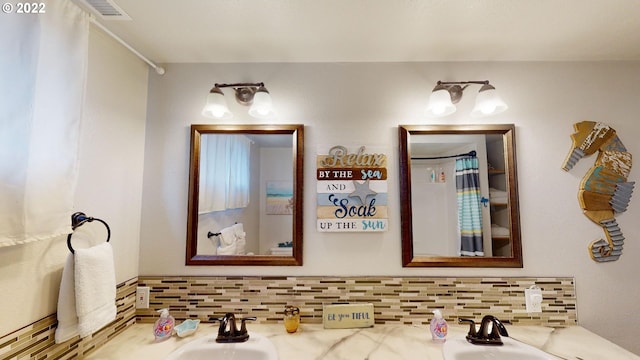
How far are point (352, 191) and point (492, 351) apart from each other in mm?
978

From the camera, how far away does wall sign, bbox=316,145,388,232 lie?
149 centimetres

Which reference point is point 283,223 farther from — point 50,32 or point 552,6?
point 552,6

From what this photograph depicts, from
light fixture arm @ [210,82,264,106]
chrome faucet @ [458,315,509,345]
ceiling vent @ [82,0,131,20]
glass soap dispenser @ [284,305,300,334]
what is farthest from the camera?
light fixture arm @ [210,82,264,106]

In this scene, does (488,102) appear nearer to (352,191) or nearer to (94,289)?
(352,191)

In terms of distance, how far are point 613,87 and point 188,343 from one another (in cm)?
264

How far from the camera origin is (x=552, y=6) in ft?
3.74

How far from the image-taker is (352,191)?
1.50 metres

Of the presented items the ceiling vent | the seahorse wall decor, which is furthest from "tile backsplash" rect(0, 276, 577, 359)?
the ceiling vent

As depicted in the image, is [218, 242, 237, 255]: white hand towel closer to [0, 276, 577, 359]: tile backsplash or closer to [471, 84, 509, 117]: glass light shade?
[0, 276, 577, 359]: tile backsplash

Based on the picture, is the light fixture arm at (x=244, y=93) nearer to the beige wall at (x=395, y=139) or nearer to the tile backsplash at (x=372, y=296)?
the beige wall at (x=395, y=139)

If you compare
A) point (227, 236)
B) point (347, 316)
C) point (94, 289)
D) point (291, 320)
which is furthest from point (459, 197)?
point (94, 289)

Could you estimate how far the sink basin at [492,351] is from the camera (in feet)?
3.90

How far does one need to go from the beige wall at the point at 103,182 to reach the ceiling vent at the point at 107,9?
0.10 metres

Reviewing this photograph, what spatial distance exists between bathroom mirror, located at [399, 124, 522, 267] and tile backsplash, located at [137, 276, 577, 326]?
0.14 metres
